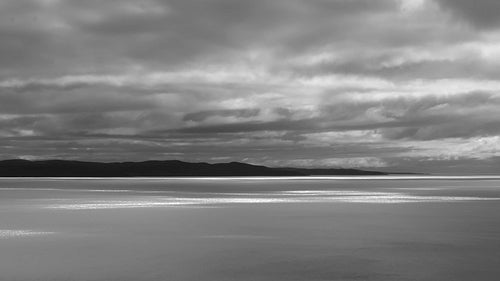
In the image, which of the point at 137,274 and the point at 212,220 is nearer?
the point at 137,274

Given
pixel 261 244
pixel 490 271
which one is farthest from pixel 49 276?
pixel 490 271

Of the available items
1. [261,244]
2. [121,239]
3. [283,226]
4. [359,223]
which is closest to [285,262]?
[261,244]

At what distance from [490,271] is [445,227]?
1482 cm

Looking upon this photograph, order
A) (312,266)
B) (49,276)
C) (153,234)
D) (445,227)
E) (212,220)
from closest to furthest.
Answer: (49,276)
(312,266)
(153,234)
(445,227)
(212,220)

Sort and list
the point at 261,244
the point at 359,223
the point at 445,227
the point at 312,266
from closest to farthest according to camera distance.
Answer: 1. the point at 312,266
2. the point at 261,244
3. the point at 445,227
4. the point at 359,223

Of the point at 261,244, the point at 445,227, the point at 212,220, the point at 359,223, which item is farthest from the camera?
the point at 212,220

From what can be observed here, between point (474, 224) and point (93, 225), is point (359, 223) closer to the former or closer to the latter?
point (474, 224)

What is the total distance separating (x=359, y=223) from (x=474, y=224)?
7198 mm

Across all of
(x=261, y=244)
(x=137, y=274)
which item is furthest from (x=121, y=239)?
(x=137, y=274)

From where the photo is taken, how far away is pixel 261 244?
27453 millimetres

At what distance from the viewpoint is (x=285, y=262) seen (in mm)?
22438

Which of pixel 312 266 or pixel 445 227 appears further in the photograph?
pixel 445 227

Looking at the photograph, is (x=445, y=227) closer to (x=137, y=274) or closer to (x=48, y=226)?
(x=137, y=274)

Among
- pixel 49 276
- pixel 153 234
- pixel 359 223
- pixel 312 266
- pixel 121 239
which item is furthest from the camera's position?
pixel 359 223
